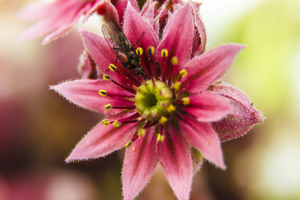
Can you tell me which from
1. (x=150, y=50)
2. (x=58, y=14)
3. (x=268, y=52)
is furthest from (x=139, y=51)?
(x=268, y=52)

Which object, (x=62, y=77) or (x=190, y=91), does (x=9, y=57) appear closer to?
(x=62, y=77)

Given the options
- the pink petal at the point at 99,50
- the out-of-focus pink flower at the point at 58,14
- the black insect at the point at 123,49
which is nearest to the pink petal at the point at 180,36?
the black insect at the point at 123,49

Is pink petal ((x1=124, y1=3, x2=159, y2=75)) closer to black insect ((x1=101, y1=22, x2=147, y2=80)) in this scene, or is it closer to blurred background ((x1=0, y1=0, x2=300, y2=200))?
black insect ((x1=101, y1=22, x2=147, y2=80))

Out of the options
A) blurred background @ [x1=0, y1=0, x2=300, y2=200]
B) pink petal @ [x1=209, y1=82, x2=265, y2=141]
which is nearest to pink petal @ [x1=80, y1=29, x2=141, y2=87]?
pink petal @ [x1=209, y1=82, x2=265, y2=141]

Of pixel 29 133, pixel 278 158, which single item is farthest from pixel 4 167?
pixel 278 158

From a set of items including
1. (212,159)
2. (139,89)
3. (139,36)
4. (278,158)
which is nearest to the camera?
(212,159)

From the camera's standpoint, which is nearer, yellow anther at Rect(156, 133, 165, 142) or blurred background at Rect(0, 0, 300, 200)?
yellow anther at Rect(156, 133, 165, 142)

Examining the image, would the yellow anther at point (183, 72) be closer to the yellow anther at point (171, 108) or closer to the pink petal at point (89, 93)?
the yellow anther at point (171, 108)
